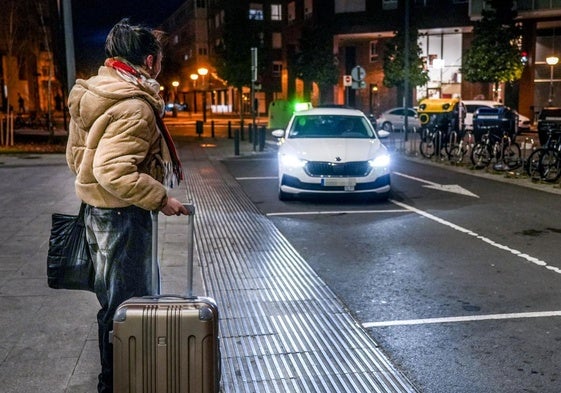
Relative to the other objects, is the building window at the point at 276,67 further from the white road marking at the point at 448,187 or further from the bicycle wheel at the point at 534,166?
the bicycle wheel at the point at 534,166

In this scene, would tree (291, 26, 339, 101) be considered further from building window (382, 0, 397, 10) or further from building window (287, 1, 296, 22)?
building window (287, 1, 296, 22)

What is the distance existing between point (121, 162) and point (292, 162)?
7.73 m

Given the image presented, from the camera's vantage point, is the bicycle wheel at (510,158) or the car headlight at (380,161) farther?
the bicycle wheel at (510,158)

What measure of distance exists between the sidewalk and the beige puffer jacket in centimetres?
137

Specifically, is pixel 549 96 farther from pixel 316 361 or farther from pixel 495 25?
pixel 316 361

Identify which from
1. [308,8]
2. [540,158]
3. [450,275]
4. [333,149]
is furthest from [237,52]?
[450,275]

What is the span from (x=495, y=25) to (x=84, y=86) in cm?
3466

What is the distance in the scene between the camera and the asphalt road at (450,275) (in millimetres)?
4238

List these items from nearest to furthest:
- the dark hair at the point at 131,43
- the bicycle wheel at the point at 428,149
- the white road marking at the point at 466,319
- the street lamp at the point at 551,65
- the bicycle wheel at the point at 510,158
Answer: the dark hair at the point at 131,43
the white road marking at the point at 466,319
the bicycle wheel at the point at 510,158
the bicycle wheel at the point at 428,149
the street lamp at the point at 551,65

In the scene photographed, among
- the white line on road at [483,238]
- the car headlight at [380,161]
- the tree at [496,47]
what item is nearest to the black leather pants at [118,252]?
the white line on road at [483,238]

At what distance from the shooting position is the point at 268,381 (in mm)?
3922

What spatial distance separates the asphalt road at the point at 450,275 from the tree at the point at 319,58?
110ft

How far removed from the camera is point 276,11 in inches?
2906

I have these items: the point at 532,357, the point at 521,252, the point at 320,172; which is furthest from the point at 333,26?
the point at 532,357
